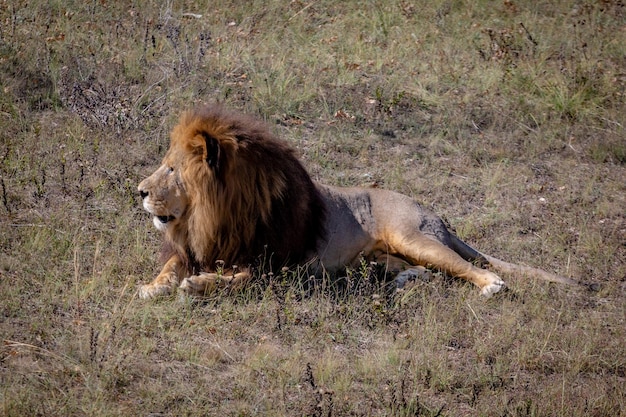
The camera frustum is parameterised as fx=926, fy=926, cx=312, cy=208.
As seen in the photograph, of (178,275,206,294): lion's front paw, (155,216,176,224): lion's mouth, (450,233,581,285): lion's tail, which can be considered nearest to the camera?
(178,275,206,294): lion's front paw

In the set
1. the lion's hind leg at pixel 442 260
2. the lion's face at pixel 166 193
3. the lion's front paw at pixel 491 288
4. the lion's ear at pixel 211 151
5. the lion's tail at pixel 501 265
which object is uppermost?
the lion's ear at pixel 211 151

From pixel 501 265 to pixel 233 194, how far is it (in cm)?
197

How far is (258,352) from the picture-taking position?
4770mm

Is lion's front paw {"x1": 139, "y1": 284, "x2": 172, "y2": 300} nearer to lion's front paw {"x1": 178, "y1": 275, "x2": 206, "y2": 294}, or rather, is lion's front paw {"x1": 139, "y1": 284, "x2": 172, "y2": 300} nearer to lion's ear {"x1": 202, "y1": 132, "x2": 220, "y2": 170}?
lion's front paw {"x1": 178, "y1": 275, "x2": 206, "y2": 294}

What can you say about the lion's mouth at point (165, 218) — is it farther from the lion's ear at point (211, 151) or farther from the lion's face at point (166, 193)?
the lion's ear at point (211, 151)

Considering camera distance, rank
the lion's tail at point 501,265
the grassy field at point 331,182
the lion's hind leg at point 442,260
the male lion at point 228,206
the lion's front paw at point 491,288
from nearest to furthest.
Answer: the grassy field at point 331,182, the male lion at point 228,206, the lion's front paw at point 491,288, the lion's hind leg at point 442,260, the lion's tail at point 501,265

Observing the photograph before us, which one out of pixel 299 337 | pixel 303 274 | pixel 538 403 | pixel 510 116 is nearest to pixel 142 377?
pixel 299 337

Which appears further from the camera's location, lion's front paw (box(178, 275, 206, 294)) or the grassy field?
lion's front paw (box(178, 275, 206, 294))

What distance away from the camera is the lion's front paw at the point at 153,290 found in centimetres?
530

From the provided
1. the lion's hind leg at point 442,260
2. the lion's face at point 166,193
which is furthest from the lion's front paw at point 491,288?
the lion's face at point 166,193

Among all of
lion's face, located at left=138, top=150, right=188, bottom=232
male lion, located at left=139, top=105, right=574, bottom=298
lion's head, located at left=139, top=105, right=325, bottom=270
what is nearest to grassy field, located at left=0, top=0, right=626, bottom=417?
male lion, located at left=139, top=105, right=574, bottom=298

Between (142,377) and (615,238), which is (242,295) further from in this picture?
(615,238)

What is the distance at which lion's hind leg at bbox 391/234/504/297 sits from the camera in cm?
589

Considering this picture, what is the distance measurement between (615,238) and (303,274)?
264 cm
